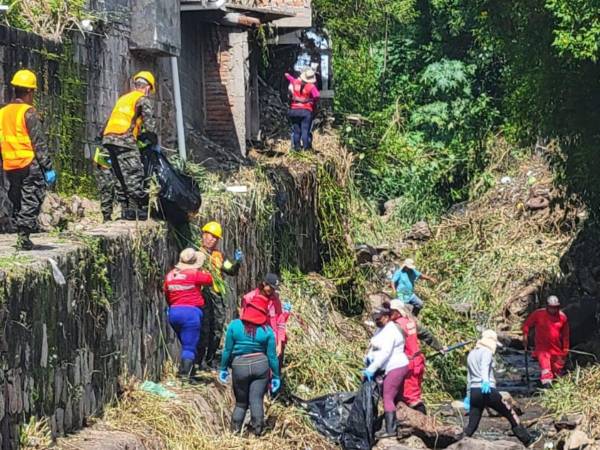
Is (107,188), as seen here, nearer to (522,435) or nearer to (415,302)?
(522,435)

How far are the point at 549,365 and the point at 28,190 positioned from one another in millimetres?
11104

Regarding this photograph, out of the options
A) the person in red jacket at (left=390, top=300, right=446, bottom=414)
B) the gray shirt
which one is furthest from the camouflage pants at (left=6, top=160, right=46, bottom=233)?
the gray shirt

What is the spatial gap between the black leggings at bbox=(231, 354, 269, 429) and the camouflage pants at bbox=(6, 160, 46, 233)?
2.92 metres

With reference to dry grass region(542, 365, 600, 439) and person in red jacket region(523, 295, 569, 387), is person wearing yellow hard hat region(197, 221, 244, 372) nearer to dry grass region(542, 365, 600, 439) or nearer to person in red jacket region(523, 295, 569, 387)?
dry grass region(542, 365, 600, 439)

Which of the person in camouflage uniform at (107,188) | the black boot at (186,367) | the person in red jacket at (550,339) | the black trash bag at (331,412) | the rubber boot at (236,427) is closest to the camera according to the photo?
the rubber boot at (236,427)

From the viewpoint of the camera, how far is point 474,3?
20750 millimetres

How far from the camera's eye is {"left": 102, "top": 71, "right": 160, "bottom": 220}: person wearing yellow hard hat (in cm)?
1346

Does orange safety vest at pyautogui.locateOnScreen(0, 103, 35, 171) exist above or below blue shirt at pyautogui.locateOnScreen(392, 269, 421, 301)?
above

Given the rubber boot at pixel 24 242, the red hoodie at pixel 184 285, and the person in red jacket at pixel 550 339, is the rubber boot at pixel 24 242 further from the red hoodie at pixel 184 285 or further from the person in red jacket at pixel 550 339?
the person in red jacket at pixel 550 339

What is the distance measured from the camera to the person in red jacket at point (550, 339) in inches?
807

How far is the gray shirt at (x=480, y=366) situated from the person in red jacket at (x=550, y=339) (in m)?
4.27

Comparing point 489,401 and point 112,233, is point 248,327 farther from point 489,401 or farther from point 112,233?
point 489,401

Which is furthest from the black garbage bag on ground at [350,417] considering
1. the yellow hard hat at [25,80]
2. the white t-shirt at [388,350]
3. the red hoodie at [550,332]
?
the yellow hard hat at [25,80]

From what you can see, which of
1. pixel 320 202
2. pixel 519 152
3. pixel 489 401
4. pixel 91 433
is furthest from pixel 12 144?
pixel 519 152
